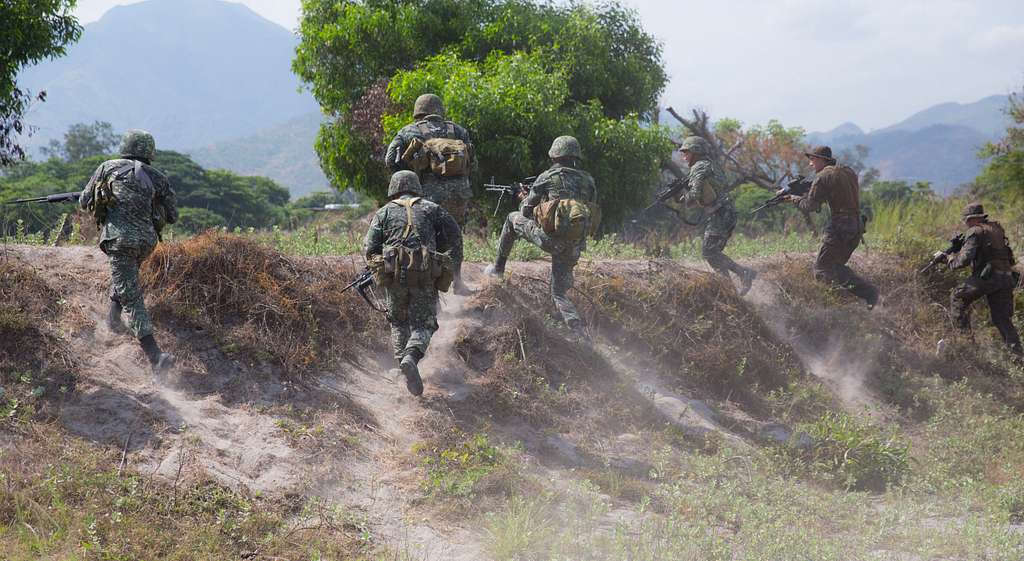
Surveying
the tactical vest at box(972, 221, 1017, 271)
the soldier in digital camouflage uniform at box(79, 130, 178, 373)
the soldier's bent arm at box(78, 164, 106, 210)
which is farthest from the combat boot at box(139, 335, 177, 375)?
the tactical vest at box(972, 221, 1017, 271)

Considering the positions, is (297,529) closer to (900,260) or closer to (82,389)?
(82,389)

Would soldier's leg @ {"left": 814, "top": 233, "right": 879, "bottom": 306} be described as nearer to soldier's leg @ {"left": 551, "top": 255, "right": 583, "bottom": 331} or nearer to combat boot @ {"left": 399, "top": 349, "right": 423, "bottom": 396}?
soldier's leg @ {"left": 551, "top": 255, "right": 583, "bottom": 331}

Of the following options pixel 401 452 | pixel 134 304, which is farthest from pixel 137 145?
pixel 401 452

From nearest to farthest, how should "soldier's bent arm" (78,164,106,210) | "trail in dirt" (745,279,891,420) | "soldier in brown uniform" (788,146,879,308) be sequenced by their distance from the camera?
"soldier's bent arm" (78,164,106,210), "trail in dirt" (745,279,891,420), "soldier in brown uniform" (788,146,879,308)

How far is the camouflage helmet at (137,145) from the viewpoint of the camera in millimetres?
6172

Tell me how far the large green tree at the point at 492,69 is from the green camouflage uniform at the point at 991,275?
18.7 feet

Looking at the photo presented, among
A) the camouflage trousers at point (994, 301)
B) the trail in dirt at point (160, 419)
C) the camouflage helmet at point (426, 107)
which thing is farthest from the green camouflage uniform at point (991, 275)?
the trail in dirt at point (160, 419)

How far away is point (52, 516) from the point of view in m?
4.43

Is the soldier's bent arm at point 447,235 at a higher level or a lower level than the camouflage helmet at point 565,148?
lower

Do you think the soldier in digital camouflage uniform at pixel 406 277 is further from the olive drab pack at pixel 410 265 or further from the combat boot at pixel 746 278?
the combat boot at pixel 746 278

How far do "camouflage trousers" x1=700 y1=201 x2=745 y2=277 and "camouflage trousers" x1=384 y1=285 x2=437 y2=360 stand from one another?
4.48m

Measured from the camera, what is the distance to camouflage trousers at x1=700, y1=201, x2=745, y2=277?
9.44 metres

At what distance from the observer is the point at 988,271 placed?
9.90 m

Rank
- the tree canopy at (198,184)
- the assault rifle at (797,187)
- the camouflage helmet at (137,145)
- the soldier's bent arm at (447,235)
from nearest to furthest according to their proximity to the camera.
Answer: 1. the camouflage helmet at (137,145)
2. the soldier's bent arm at (447,235)
3. the assault rifle at (797,187)
4. the tree canopy at (198,184)
